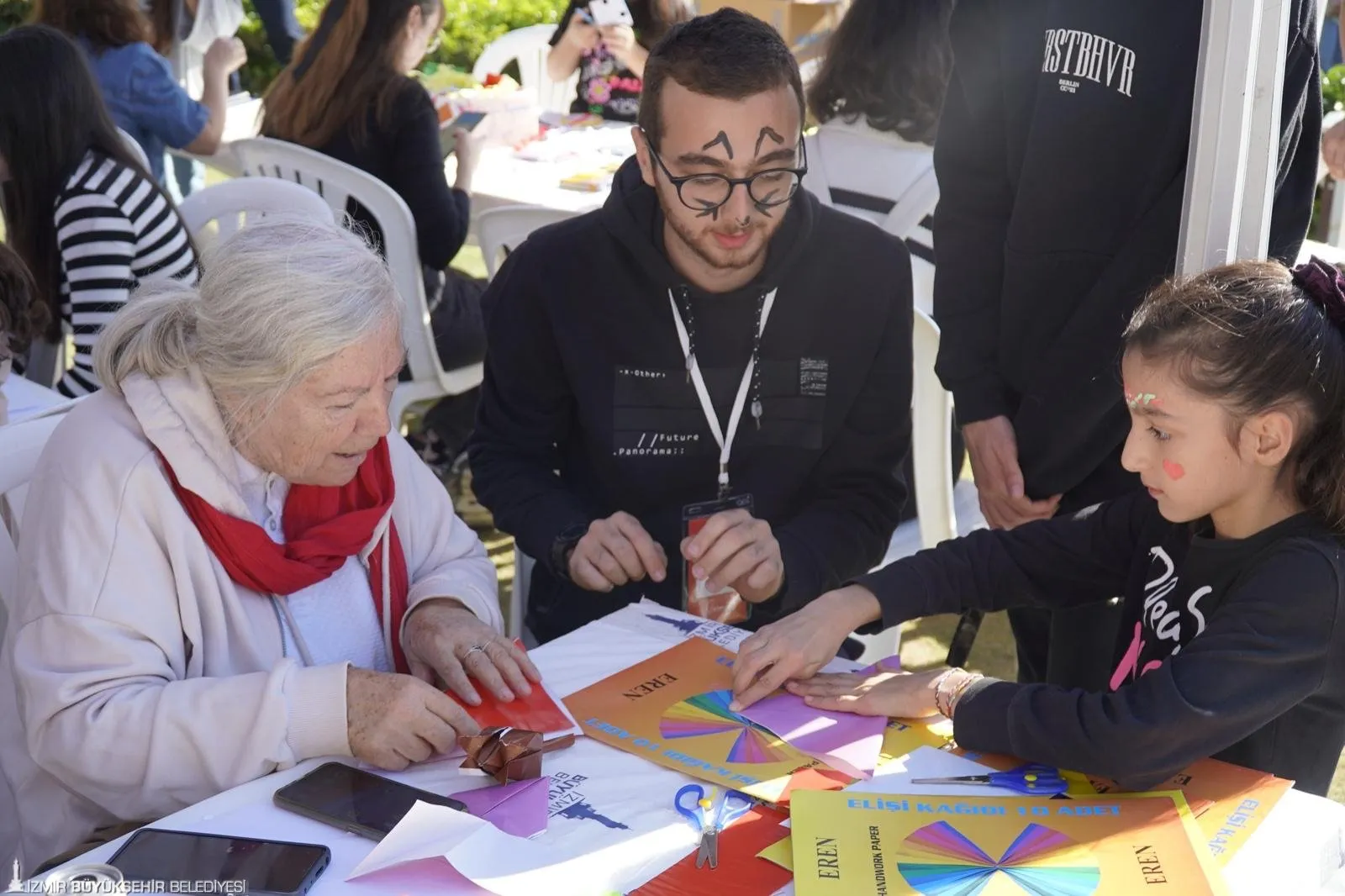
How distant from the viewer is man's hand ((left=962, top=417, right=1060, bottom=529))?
2432mm

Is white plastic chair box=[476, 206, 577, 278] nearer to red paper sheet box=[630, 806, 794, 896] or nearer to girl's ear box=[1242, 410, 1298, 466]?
girl's ear box=[1242, 410, 1298, 466]

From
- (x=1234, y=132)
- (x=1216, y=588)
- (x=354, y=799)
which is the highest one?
(x=1234, y=132)

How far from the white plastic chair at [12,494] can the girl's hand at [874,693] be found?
115 cm

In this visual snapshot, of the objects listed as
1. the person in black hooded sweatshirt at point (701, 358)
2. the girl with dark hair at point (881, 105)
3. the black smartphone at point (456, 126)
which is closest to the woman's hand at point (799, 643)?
the person in black hooded sweatshirt at point (701, 358)

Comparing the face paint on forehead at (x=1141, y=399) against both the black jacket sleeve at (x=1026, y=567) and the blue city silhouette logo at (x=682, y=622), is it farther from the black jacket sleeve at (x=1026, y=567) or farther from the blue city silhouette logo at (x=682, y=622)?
the blue city silhouette logo at (x=682, y=622)

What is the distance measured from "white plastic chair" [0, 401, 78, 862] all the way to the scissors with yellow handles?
104 centimetres

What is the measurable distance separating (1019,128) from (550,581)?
1220mm

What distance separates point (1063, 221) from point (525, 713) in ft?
4.17

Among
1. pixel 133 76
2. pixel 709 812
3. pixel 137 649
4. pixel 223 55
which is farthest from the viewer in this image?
pixel 223 55

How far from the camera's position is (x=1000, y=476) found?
8.11ft

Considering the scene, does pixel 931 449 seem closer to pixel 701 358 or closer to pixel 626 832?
pixel 701 358

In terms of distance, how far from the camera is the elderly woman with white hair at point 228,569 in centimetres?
169

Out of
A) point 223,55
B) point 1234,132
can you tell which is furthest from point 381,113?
point 1234,132

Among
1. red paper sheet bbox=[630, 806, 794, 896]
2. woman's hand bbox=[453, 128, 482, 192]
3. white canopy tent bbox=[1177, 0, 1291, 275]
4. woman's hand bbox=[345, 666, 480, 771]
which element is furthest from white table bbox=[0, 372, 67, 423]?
white canopy tent bbox=[1177, 0, 1291, 275]
